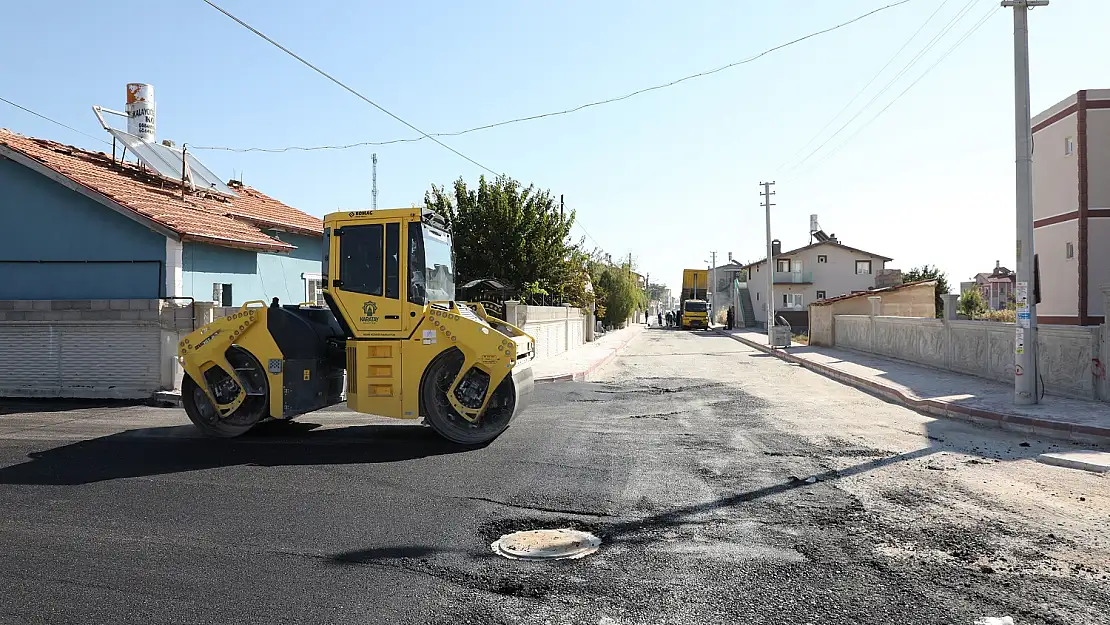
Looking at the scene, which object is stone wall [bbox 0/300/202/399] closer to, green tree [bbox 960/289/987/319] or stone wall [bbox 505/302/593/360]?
stone wall [bbox 505/302/593/360]

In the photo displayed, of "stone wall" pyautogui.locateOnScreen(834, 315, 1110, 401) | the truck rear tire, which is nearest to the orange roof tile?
the truck rear tire

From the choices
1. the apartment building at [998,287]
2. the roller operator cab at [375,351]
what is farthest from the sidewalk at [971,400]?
the apartment building at [998,287]

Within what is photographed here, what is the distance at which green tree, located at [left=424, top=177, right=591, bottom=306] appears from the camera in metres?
28.0

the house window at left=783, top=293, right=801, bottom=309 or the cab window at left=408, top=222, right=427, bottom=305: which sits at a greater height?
the house window at left=783, top=293, right=801, bottom=309

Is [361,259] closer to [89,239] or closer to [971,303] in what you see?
[89,239]

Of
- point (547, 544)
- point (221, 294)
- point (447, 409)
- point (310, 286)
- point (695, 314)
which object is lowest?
point (547, 544)

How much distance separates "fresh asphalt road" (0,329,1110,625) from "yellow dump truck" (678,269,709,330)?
54.0 meters

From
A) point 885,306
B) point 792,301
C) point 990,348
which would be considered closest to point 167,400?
point 990,348

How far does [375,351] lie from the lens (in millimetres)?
9914

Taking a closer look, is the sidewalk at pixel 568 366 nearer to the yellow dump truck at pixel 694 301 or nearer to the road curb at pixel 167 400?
the road curb at pixel 167 400

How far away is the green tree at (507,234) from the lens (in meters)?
28.0

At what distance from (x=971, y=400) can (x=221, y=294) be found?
15642mm

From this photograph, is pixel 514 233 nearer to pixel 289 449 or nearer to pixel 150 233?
pixel 150 233

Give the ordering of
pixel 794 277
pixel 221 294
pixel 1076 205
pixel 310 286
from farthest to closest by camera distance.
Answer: pixel 794 277 → pixel 1076 205 → pixel 310 286 → pixel 221 294
